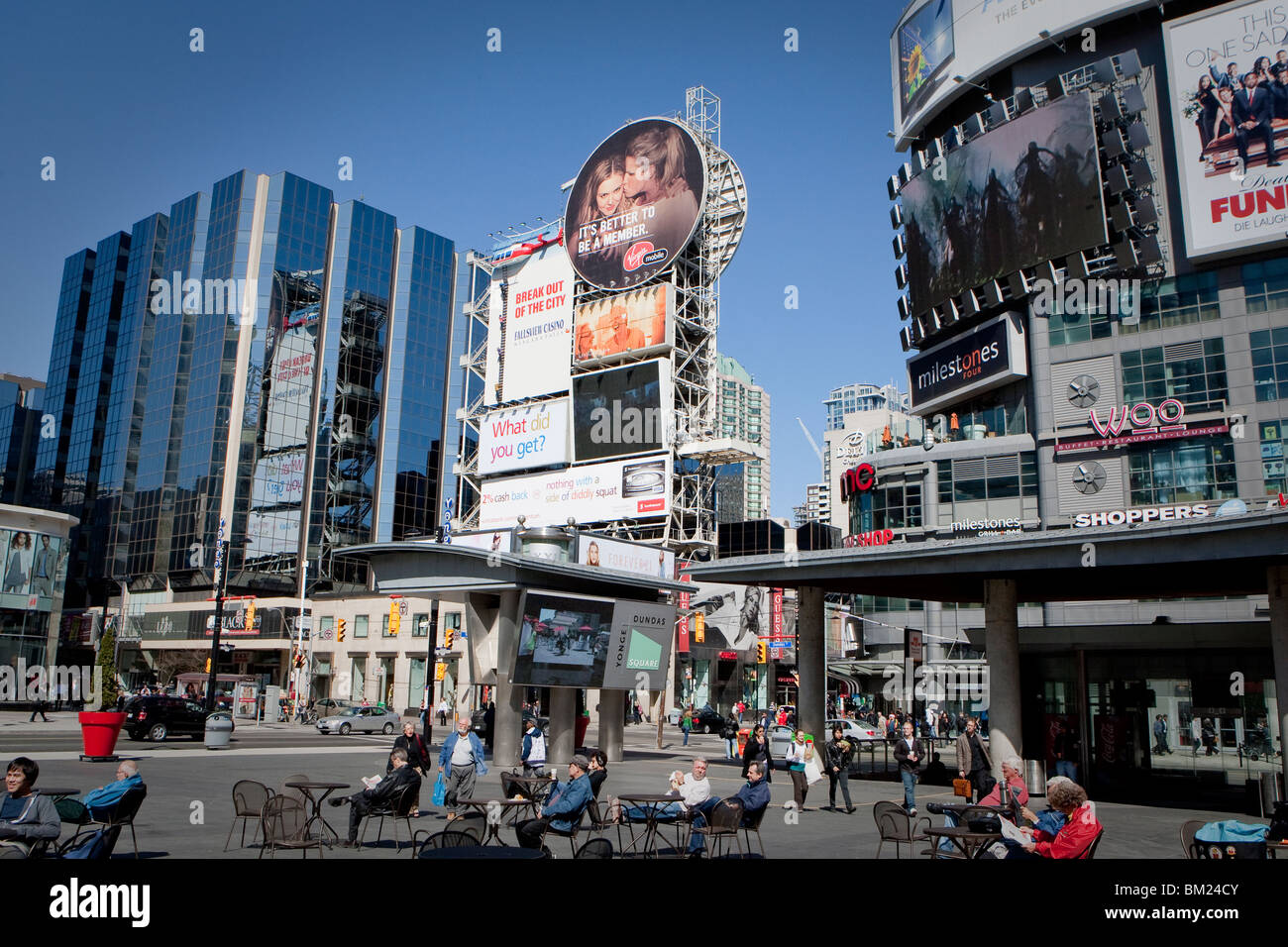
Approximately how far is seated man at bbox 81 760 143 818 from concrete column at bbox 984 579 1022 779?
2027cm

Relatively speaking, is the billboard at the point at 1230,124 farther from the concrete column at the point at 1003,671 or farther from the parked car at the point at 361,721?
the parked car at the point at 361,721

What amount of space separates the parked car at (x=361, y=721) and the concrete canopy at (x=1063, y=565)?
25362 mm

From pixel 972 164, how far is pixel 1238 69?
43.8ft

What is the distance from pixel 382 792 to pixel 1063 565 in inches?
643

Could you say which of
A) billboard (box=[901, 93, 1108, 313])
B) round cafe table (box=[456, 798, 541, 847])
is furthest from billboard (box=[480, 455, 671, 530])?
round cafe table (box=[456, 798, 541, 847])

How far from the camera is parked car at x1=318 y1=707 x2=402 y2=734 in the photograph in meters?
46.6

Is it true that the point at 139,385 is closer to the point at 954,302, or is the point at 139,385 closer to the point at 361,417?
the point at 361,417

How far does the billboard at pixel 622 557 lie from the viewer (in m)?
37.3

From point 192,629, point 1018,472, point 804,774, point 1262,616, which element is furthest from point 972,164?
point 192,629

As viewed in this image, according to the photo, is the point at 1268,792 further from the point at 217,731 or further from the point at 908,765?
the point at 217,731

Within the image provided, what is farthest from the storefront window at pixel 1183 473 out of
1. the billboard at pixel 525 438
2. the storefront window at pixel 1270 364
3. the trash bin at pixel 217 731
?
the trash bin at pixel 217 731

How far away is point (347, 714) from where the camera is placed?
48.0m
